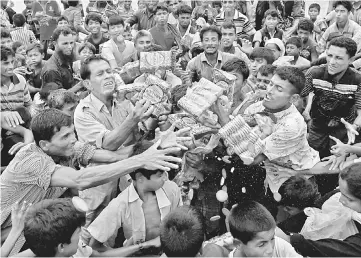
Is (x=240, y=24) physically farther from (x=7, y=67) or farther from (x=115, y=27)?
(x=7, y=67)

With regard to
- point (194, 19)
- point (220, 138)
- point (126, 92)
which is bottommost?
point (194, 19)

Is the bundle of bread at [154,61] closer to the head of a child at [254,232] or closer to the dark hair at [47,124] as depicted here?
the dark hair at [47,124]

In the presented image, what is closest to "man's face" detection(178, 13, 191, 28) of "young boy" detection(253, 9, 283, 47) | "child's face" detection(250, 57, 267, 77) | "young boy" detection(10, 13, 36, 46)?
"young boy" detection(253, 9, 283, 47)

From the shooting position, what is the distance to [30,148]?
2.42 metres

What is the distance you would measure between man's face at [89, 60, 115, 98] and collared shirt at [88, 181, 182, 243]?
0.79 m

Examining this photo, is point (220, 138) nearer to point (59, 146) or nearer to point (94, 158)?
point (94, 158)

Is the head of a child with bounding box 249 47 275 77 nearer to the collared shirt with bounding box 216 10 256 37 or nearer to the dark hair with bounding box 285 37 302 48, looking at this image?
the dark hair with bounding box 285 37 302 48

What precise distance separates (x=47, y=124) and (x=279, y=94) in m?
1.39

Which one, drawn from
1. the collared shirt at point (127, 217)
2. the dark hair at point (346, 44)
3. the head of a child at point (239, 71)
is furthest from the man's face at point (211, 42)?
the collared shirt at point (127, 217)

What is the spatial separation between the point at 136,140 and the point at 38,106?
A: 151 cm

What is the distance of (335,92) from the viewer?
11.8 ft

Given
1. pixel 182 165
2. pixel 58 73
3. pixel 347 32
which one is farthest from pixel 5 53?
pixel 347 32

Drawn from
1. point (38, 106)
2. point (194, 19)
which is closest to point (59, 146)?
point (38, 106)

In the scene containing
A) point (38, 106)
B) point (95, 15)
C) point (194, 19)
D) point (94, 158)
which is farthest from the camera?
point (194, 19)
